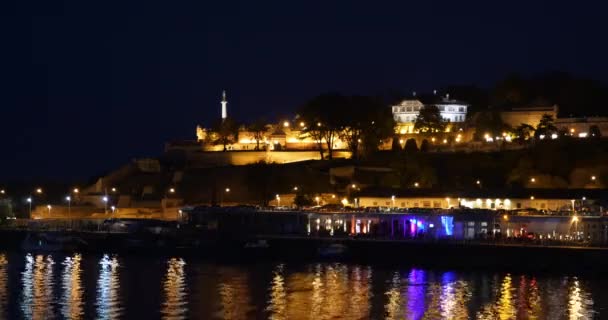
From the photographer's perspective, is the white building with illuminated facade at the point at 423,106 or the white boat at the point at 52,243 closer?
the white boat at the point at 52,243

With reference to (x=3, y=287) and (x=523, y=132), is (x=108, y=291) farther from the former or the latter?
(x=523, y=132)

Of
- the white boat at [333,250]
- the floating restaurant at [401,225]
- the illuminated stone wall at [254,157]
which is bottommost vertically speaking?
the white boat at [333,250]

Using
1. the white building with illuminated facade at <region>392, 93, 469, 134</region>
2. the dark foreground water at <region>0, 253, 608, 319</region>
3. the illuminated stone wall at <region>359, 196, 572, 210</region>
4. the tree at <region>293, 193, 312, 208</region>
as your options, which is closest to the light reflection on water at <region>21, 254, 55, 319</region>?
the dark foreground water at <region>0, 253, 608, 319</region>

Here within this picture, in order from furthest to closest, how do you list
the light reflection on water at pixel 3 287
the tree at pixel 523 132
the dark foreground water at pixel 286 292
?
the tree at pixel 523 132
the light reflection on water at pixel 3 287
the dark foreground water at pixel 286 292

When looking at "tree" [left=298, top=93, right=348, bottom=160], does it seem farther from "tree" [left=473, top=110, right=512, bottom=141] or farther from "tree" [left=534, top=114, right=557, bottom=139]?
"tree" [left=534, top=114, right=557, bottom=139]

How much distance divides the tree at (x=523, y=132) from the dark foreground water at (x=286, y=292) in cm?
3559

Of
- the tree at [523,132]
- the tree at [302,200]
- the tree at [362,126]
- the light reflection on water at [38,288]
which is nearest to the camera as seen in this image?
the light reflection on water at [38,288]

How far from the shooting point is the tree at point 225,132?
10456 cm

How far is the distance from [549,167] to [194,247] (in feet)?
96.9

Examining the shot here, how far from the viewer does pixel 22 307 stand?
4375 centimetres

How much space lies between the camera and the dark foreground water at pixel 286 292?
42.3 meters

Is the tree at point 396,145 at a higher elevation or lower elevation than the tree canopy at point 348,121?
lower

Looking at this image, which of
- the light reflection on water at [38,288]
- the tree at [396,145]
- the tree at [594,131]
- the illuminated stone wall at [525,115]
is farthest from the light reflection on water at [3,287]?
the illuminated stone wall at [525,115]

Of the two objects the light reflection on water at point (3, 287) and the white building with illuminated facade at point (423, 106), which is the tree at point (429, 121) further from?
the light reflection on water at point (3, 287)
